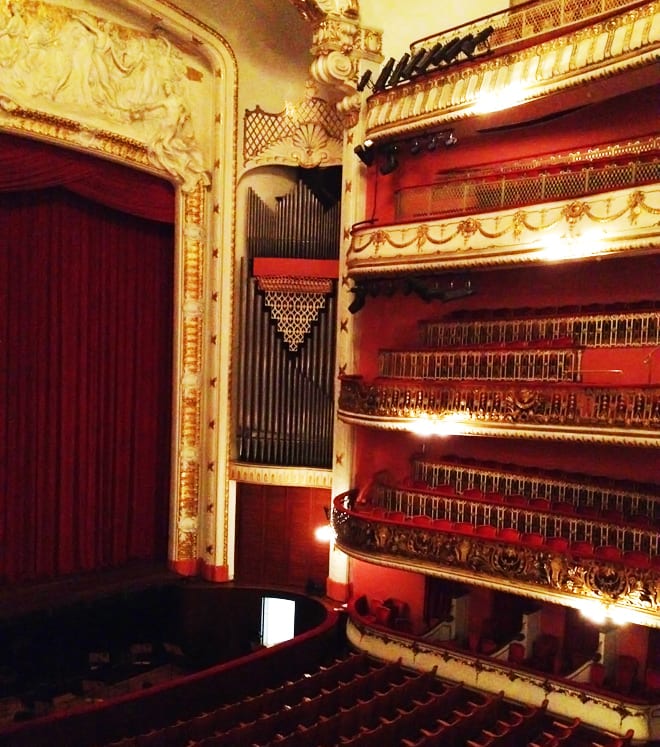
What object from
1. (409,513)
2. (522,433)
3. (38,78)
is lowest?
(409,513)

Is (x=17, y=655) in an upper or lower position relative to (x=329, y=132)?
lower

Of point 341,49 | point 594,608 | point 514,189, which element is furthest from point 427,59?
point 594,608

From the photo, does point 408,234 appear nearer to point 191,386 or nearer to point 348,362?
point 348,362

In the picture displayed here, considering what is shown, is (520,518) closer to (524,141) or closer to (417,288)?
(417,288)

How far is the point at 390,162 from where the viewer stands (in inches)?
389

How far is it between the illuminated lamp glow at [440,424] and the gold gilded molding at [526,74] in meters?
3.50

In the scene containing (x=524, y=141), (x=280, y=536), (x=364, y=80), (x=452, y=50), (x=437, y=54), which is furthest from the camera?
(x=280, y=536)

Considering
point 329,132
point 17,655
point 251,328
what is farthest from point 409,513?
point 329,132

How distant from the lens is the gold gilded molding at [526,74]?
25.0ft

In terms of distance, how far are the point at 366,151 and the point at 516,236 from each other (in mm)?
2484

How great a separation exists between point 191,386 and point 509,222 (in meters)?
4.88

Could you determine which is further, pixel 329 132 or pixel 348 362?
pixel 329 132

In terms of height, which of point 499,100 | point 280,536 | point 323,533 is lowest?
point 280,536

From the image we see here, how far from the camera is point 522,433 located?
816 centimetres
